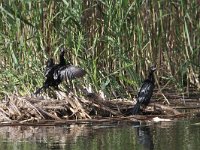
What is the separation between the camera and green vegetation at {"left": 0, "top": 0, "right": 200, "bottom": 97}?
10.7 metres

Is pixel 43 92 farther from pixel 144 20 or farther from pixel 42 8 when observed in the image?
pixel 144 20

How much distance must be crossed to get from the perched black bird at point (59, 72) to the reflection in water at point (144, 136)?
3.67ft

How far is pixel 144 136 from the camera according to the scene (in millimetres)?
8156

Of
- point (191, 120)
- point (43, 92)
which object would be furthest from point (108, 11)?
point (191, 120)

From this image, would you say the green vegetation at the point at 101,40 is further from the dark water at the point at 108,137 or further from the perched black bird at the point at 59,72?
the dark water at the point at 108,137

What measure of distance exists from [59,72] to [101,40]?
1.48 metres

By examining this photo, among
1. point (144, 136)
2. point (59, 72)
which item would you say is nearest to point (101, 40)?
point (59, 72)

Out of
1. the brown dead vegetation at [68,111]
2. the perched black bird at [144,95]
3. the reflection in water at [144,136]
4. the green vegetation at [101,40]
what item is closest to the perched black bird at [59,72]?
the brown dead vegetation at [68,111]

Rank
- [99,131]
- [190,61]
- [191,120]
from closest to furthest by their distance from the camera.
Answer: [99,131] < [191,120] < [190,61]

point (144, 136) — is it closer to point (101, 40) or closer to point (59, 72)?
point (59, 72)

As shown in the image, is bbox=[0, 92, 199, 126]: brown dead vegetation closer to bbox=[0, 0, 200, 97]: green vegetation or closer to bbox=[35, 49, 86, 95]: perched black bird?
bbox=[35, 49, 86, 95]: perched black bird

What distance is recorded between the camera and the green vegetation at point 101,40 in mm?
10742

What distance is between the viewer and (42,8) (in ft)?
36.3

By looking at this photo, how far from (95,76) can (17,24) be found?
1.45 m
